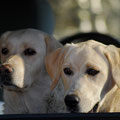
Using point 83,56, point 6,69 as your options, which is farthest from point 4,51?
point 83,56

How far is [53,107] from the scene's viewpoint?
5.29 metres

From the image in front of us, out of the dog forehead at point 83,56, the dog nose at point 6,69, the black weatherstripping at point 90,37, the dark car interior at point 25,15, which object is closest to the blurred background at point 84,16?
the black weatherstripping at point 90,37

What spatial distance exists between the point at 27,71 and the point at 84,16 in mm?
5467

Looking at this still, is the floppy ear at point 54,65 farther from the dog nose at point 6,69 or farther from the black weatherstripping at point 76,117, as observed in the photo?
the black weatherstripping at point 76,117

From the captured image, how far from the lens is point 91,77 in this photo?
14.6ft

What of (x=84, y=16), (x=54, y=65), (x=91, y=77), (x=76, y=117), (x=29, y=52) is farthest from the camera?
(x=84, y=16)

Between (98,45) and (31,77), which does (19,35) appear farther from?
(98,45)

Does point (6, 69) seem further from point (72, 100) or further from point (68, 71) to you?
point (72, 100)

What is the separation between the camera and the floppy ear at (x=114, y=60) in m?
4.43

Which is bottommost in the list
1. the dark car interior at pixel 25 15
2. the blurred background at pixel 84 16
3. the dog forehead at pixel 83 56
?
the blurred background at pixel 84 16

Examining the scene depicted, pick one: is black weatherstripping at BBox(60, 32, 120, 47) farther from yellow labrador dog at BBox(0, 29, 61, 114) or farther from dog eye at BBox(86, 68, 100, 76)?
dog eye at BBox(86, 68, 100, 76)

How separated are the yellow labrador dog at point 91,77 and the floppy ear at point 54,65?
0.03 metres

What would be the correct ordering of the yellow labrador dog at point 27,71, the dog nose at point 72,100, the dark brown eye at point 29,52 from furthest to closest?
the dark brown eye at point 29,52
the yellow labrador dog at point 27,71
the dog nose at point 72,100

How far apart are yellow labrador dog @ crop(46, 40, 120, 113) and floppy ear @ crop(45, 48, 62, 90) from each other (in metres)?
0.03
